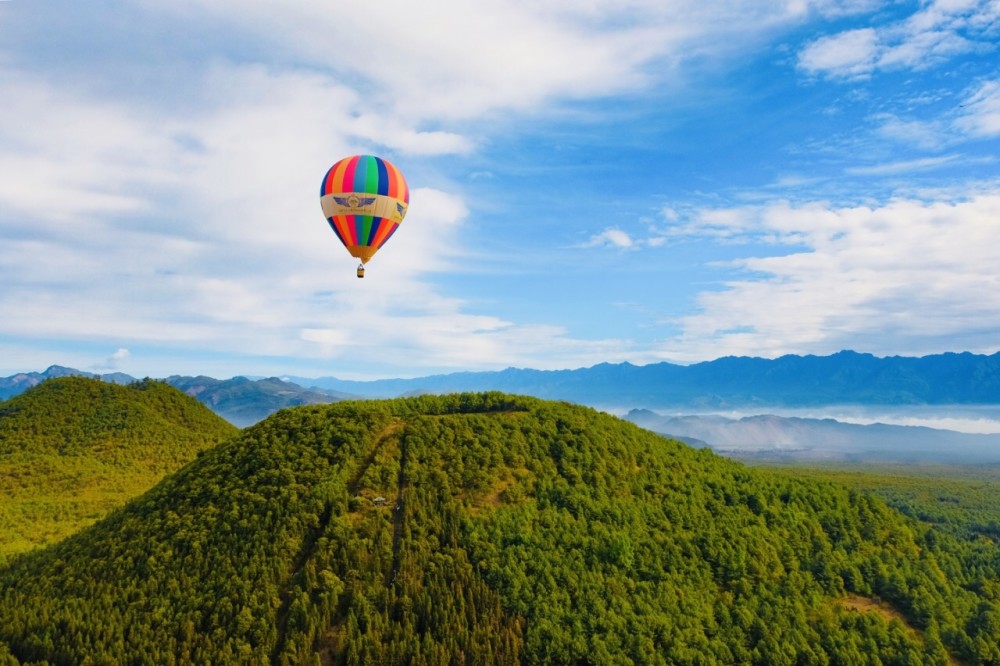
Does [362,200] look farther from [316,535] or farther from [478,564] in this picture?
[478,564]

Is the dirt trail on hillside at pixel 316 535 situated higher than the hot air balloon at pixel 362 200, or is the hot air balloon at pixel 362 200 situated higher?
the hot air balloon at pixel 362 200

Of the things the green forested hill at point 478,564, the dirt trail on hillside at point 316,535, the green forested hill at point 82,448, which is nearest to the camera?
the dirt trail on hillside at point 316,535

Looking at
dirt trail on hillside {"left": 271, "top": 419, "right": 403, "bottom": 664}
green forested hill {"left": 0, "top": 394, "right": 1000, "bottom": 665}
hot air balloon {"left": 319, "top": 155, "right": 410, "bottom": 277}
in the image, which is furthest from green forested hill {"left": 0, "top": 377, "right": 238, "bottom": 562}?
hot air balloon {"left": 319, "top": 155, "right": 410, "bottom": 277}

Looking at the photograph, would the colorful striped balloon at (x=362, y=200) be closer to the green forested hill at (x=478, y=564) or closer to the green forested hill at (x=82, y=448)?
the green forested hill at (x=478, y=564)

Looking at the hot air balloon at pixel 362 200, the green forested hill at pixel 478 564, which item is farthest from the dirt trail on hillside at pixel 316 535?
the hot air balloon at pixel 362 200

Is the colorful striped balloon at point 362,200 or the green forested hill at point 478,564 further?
the colorful striped balloon at point 362,200

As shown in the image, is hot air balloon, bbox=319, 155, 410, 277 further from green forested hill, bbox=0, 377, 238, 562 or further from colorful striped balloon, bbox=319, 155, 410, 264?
green forested hill, bbox=0, 377, 238, 562

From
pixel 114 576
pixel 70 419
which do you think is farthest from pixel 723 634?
pixel 70 419
